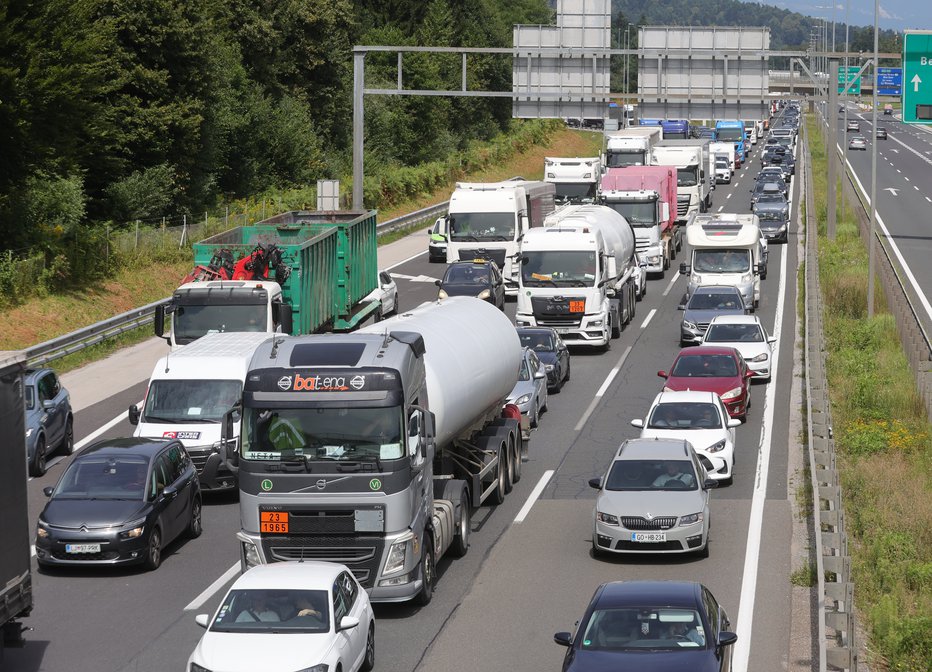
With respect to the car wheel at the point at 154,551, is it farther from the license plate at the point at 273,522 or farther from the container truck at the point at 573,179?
the container truck at the point at 573,179

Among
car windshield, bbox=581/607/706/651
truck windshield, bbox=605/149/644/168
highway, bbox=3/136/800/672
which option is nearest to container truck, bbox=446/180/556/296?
Answer: highway, bbox=3/136/800/672

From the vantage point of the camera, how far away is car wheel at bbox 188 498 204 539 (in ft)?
67.9

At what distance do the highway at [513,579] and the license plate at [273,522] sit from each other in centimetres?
148

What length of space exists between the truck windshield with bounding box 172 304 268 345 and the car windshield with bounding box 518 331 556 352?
7060 mm

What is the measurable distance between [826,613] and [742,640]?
2125 mm

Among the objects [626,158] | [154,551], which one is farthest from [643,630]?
[626,158]

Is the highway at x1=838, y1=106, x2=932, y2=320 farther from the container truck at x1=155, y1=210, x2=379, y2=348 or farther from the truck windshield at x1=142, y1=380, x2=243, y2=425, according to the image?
the truck windshield at x1=142, y1=380, x2=243, y2=425

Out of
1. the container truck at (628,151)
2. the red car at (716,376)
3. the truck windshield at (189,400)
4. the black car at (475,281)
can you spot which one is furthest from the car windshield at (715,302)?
the container truck at (628,151)

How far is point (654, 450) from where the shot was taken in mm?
20750

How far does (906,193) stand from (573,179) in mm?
37895

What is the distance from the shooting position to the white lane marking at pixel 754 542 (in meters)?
15.5

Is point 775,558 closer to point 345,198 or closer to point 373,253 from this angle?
point 373,253

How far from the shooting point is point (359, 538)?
16.3 meters

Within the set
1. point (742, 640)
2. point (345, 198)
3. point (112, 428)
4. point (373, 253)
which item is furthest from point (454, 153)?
point (742, 640)
